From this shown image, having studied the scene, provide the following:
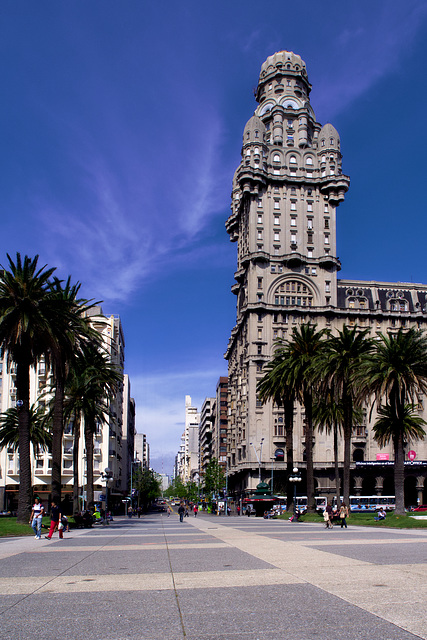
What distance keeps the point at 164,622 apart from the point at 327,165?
106907 millimetres

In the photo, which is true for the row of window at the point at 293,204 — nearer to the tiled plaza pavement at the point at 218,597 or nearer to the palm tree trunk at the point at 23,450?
the palm tree trunk at the point at 23,450

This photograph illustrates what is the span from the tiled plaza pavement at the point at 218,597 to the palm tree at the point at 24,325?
19.6 m

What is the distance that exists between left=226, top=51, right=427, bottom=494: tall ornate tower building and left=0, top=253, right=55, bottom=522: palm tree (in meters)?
61.6

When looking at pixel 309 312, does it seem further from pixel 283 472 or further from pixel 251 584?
pixel 251 584

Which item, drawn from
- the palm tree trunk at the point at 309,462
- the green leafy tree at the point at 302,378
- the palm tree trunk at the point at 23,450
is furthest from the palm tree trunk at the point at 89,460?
the palm tree trunk at the point at 309,462

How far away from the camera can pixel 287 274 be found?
339 ft

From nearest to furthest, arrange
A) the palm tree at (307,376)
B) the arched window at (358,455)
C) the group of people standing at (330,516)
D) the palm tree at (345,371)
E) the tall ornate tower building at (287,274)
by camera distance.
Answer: the group of people standing at (330,516), the palm tree at (345,371), the palm tree at (307,376), the tall ornate tower building at (287,274), the arched window at (358,455)

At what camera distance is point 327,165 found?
108375mm

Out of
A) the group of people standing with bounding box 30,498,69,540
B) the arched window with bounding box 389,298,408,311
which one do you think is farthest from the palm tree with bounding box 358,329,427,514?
the arched window with bounding box 389,298,408,311

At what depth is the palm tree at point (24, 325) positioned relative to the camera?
36.2 meters

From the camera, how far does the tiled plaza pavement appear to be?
805 cm

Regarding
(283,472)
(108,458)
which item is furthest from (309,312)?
(108,458)


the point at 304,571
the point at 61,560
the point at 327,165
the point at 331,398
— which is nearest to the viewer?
the point at 304,571

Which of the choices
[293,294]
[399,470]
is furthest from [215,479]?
[399,470]
